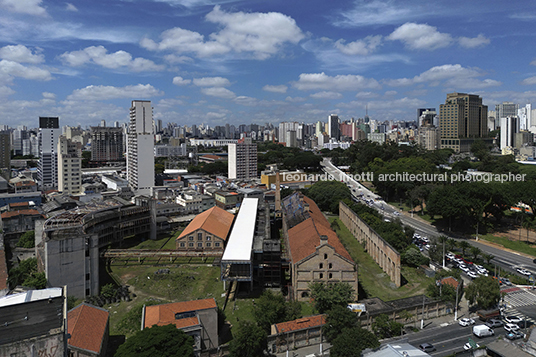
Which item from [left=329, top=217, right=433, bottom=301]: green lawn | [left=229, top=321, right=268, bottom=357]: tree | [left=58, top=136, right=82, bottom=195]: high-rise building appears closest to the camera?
[left=229, top=321, right=268, bottom=357]: tree

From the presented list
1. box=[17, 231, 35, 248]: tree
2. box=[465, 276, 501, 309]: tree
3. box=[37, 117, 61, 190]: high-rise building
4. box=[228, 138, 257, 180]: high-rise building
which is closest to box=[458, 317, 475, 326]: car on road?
box=[465, 276, 501, 309]: tree

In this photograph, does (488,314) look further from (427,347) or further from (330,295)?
(330,295)

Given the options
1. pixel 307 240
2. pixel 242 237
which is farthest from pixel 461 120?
pixel 242 237

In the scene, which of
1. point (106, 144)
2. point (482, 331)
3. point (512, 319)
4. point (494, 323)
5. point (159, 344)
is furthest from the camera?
point (106, 144)

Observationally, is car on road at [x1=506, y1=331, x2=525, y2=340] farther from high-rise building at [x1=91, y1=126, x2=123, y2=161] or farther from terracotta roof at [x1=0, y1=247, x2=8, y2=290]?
high-rise building at [x1=91, y1=126, x2=123, y2=161]

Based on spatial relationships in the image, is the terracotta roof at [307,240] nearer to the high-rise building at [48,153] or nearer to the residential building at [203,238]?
the residential building at [203,238]

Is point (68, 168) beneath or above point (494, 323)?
above
